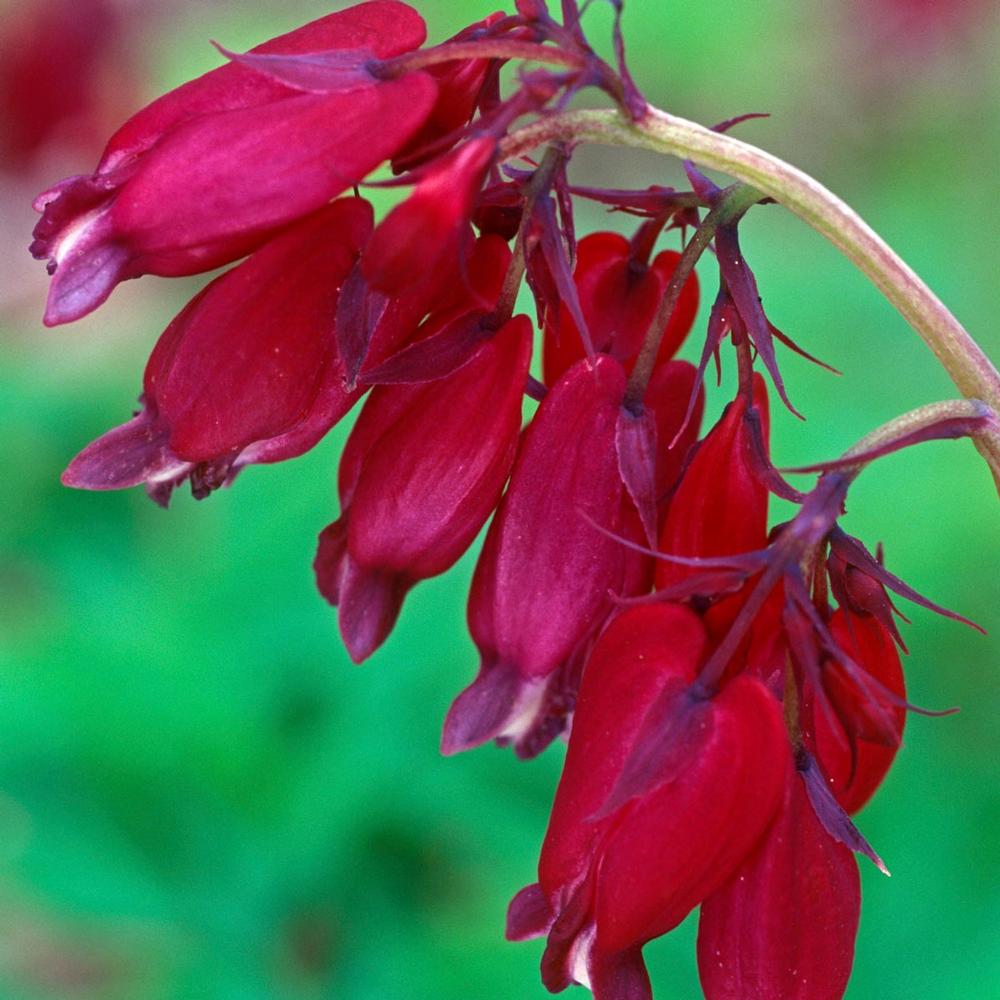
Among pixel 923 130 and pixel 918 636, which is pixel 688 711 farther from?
pixel 923 130

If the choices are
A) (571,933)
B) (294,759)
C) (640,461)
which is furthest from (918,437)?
(294,759)

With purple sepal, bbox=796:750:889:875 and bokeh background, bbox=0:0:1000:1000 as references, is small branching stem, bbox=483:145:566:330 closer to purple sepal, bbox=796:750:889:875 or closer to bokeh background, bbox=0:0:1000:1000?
purple sepal, bbox=796:750:889:875

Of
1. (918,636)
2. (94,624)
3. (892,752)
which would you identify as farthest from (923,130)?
(892,752)

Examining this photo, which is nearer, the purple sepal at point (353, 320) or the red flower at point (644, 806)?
the red flower at point (644, 806)

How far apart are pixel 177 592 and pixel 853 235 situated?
1595 mm

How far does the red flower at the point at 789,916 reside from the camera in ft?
3.36

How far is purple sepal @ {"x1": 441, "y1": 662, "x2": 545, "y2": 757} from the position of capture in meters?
1.13

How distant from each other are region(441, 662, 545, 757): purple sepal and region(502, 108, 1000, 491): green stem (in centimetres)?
38

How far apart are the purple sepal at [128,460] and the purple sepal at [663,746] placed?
423 millimetres

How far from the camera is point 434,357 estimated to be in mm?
1108

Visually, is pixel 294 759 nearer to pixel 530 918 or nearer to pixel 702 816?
pixel 530 918

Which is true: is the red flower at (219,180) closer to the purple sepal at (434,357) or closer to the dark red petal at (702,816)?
the purple sepal at (434,357)

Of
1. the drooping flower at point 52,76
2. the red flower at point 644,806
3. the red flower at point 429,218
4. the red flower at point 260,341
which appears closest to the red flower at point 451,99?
the red flower at point 260,341

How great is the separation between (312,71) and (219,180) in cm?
10
